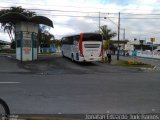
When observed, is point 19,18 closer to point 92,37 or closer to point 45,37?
point 92,37

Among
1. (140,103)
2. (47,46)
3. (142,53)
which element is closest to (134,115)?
(140,103)

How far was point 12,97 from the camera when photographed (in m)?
12.7

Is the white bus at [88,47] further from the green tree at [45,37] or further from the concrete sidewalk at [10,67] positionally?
the green tree at [45,37]

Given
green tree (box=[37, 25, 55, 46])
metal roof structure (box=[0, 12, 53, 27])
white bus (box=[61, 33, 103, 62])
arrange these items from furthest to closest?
green tree (box=[37, 25, 55, 46]) < metal roof structure (box=[0, 12, 53, 27]) < white bus (box=[61, 33, 103, 62])

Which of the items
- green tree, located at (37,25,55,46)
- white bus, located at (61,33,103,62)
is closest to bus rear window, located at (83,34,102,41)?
white bus, located at (61,33,103,62)

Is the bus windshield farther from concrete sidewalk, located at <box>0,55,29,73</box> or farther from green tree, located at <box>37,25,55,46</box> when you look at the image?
A: green tree, located at <box>37,25,55,46</box>

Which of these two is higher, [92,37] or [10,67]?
[92,37]

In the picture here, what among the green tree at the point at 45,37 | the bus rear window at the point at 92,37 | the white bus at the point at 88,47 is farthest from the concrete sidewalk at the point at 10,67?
the green tree at the point at 45,37

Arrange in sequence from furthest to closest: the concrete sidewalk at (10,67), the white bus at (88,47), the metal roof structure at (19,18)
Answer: the metal roof structure at (19,18)
the white bus at (88,47)
the concrete sidewalk at (10,67)

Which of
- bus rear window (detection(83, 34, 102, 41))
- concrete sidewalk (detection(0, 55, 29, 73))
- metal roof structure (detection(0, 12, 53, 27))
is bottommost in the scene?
concrete sidewalk (detection(0, 55, 29, 73))

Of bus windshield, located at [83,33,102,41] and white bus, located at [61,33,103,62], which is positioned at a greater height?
bus windshield, located at [83,33,102,41]

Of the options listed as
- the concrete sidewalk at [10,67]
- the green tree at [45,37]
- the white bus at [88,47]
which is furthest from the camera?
the green tree at [45,37]

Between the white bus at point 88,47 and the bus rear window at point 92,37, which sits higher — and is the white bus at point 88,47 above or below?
below

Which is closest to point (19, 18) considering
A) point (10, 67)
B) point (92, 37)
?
point (10, 67)
